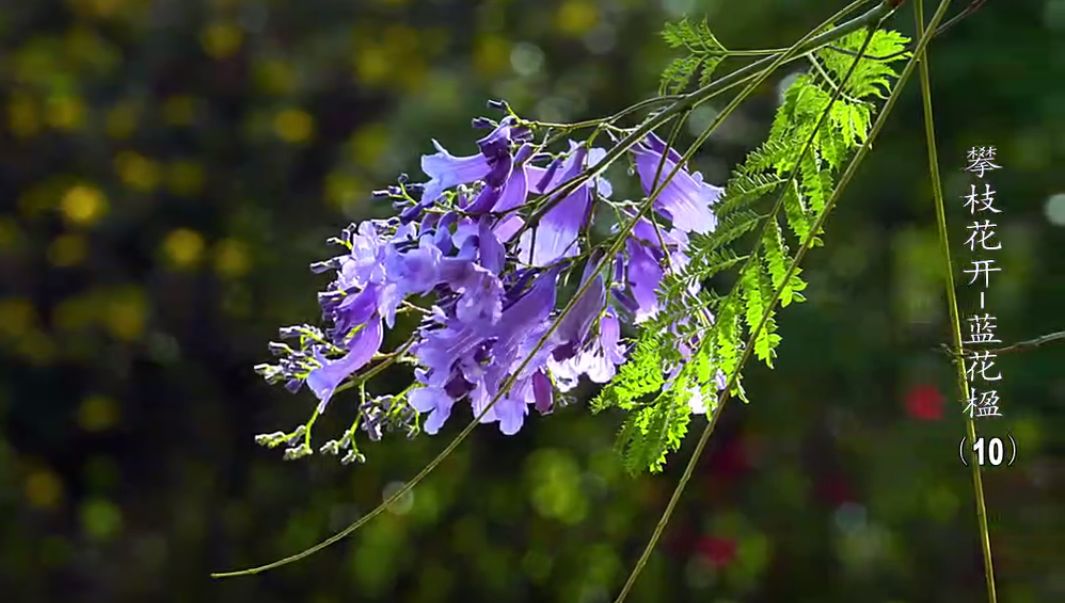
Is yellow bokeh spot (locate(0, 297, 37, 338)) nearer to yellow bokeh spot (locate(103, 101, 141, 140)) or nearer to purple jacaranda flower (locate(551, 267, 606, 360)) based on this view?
yellow bokeh spot (locate(103, 101, 141, 140))

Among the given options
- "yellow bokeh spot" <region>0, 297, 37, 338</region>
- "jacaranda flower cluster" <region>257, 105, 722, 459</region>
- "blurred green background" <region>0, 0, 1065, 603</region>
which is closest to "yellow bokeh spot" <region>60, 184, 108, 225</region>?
"blurred green background" <region>0, 0, 1065, 603</region>

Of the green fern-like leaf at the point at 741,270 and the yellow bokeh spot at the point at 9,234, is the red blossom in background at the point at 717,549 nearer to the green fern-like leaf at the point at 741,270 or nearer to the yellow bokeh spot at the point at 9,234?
the yellow bokeh spot at the point at 9,234

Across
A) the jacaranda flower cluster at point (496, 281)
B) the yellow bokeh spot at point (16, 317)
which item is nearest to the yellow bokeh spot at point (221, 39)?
the yellow bokeh spot at point (16, 317)

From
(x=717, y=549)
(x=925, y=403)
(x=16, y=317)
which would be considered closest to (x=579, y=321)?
(x=925, y=403)

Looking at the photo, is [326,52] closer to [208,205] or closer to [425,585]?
[208,205]

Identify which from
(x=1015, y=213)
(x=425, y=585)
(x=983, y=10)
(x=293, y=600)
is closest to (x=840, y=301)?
(x=1015, y=213)
